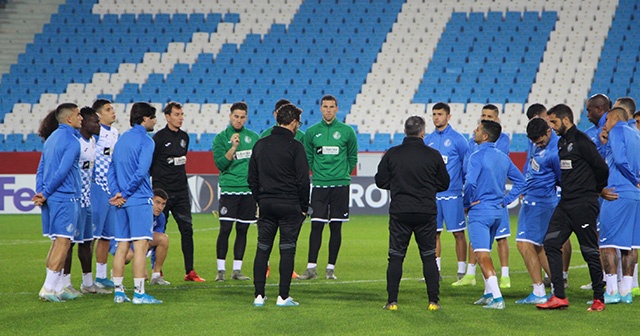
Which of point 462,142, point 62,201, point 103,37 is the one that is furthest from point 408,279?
point 103,37

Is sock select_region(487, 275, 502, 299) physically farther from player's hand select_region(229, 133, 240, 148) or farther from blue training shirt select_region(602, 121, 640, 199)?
player's hand select_region(229, 133, 240, 148)

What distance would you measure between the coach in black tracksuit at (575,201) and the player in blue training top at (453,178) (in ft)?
8.41

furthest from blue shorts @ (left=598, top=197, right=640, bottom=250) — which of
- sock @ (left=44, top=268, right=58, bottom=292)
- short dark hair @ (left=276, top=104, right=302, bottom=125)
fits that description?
sock @ (left=44, top=268, right=58, bottom=292)

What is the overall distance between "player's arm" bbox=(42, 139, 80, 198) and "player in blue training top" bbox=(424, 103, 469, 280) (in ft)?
15.4

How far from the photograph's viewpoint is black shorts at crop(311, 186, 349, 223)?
12.2 meters

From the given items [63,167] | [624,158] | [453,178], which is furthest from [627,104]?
[63,167]

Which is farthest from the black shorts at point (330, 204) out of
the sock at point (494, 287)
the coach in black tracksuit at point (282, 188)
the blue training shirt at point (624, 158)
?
the blue training shirt at point (624, 158)

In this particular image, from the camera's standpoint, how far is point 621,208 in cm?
960

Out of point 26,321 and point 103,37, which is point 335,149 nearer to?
point 26,321

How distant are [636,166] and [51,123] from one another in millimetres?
6753

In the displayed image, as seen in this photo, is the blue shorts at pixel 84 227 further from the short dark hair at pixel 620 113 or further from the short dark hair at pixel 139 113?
the short dark hair at pixel 620 113

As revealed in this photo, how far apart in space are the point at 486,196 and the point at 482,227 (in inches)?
13.1

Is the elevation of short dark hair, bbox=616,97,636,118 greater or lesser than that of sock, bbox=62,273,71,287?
greater

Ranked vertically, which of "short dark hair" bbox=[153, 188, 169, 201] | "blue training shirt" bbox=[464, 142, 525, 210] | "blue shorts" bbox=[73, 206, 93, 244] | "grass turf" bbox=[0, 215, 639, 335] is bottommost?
"grass turf" bbox=[0, 215, 639, 335]
